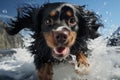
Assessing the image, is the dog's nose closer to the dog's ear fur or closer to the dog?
the dog

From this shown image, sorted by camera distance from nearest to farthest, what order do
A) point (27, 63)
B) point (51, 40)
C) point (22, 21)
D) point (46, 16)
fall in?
point (51, 40), point (46, 16), point (22, 21), point (27, 63)

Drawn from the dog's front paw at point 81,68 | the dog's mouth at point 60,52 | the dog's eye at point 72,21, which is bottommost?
the dog's front paw at point 81,68

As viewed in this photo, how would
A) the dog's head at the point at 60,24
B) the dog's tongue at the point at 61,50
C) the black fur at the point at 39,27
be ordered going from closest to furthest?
the dog's head at the point at 60,24
the dog's tongue at the point at 61,50
the black fur at the point at 39,27

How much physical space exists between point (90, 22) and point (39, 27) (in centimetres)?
133

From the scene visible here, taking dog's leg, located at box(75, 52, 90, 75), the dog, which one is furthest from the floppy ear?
dog's leg, located at box(75, 52, 90, 75)

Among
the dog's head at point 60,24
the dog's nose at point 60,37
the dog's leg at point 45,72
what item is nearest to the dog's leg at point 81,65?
the dog's head at point 60,24

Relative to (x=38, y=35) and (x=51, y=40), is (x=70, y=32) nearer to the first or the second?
(x=51, y=40)

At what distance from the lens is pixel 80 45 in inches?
356

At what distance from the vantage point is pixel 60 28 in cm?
744

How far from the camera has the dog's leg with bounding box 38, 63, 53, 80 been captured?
8258mm

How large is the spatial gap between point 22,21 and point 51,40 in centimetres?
239

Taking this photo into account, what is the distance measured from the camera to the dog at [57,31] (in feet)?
25.5

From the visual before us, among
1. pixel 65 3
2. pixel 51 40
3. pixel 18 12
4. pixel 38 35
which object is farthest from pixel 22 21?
pixel 51 40

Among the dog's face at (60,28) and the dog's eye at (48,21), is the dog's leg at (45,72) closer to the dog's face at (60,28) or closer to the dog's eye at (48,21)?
the dog's face at (60,28)
